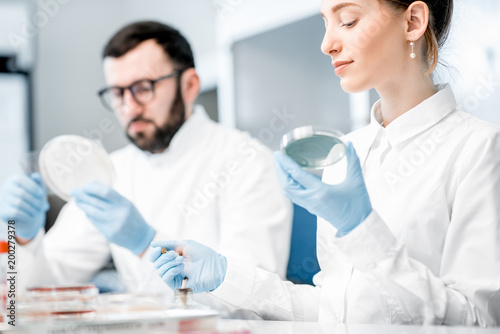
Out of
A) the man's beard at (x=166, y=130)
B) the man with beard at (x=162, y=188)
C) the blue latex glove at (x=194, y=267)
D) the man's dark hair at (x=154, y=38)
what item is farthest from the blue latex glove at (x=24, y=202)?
the blue latex glove at (x=194, y=267)

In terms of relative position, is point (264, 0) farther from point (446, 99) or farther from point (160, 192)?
point (446, 99)

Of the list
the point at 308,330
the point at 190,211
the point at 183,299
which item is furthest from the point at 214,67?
the point at 308,330

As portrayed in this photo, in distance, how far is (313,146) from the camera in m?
0.98

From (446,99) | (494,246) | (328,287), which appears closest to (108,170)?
(328,287)

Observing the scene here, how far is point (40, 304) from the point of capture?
41.5 inches

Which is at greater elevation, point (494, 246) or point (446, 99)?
point (446, 99)

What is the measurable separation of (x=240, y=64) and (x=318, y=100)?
0.42 metres

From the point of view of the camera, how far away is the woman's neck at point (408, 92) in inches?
46.6

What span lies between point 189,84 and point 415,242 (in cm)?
117

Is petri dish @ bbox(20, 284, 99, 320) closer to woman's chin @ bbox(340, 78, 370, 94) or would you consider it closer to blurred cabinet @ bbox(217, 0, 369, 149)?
woman's chin @ bbox(340, 78, 370, 94)

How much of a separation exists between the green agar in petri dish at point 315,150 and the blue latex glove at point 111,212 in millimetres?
737

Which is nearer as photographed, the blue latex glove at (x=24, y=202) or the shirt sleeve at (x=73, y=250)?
the blue latex glove at (x=24, y=202)

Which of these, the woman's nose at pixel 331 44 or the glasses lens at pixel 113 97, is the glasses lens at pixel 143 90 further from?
the woman's nose at pixel 331 44

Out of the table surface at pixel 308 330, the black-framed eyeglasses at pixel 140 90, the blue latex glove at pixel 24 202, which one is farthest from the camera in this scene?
the black-framed eyeglasses at pixel 140 90
